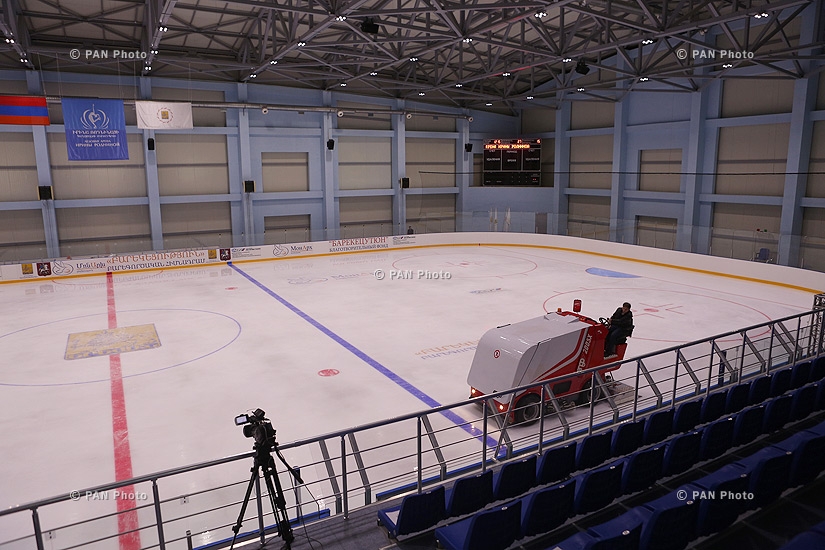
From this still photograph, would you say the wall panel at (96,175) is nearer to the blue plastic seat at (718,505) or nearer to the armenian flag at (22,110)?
the armenian flag at (22,110)

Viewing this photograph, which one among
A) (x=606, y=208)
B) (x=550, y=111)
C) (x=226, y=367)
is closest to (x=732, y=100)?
(x=606, y=208)

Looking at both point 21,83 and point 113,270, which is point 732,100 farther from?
point 21,83

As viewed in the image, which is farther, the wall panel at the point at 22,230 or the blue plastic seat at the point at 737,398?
the wall panel at the point at 22,230

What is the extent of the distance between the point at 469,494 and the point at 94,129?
20.6 meters

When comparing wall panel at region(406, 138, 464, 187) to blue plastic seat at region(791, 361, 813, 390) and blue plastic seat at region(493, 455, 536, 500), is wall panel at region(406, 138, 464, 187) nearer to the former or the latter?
blue plastic seat at region(791, 361, 813, 390)

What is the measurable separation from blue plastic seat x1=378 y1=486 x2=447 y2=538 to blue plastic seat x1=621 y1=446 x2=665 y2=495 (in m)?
1.91

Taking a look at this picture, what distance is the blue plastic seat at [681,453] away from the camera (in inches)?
242

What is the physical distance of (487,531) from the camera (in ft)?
15.8

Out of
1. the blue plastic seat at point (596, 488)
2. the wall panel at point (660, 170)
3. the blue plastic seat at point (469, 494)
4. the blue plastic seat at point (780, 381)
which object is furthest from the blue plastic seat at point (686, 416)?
the wall panel at point (660, 170)

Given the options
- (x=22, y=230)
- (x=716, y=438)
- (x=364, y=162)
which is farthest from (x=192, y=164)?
(x=716, y=438)

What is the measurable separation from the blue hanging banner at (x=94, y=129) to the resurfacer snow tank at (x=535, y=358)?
1726cm

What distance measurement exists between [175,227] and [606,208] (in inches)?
885

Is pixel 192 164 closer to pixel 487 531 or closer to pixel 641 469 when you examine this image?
pixel 641 469

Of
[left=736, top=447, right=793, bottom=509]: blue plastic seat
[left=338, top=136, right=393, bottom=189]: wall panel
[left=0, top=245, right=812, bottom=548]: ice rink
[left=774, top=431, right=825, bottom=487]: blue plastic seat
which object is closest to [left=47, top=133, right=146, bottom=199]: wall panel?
[left=0, top=245, right=812, bottom=548]: ice rink
